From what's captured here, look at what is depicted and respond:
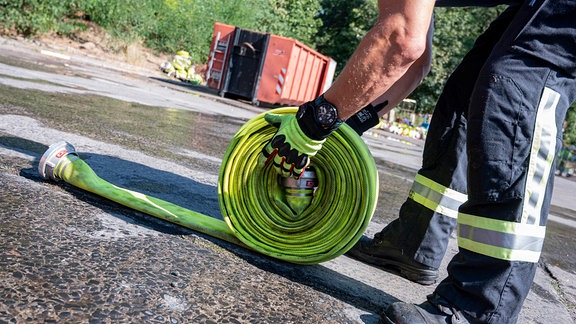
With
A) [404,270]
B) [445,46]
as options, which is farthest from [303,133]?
[445,46]

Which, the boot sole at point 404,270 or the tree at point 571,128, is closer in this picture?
the boot sole at point 404,270

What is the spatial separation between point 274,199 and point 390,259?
0.60 metres

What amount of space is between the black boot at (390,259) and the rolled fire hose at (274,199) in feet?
1.24

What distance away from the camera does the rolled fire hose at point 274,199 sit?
6.46ft

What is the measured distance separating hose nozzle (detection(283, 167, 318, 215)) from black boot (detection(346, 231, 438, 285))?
0.41m

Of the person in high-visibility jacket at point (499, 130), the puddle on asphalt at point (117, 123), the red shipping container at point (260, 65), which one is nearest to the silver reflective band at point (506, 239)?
the person in high-visibility jacket at point (499, 130)

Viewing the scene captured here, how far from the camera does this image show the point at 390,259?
2297 mm

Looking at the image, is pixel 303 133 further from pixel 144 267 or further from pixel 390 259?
pixel 390 259

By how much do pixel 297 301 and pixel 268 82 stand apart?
13383 mm

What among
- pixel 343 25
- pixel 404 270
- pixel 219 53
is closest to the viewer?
pixel 404 270

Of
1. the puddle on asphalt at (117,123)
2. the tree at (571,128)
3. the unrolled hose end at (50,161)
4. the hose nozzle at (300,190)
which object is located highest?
the tree at (571,128)

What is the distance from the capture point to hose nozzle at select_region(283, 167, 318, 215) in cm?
209

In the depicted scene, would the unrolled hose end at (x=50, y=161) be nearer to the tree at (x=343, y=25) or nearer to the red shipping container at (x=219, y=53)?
the red shipping container at (x=219, y=53)

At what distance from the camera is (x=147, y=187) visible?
2.55m
